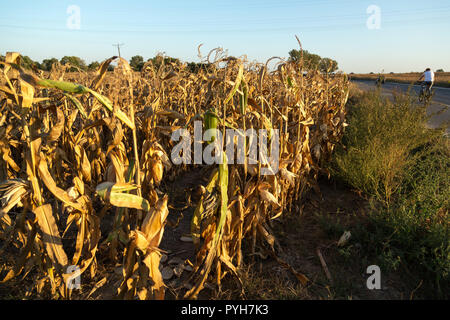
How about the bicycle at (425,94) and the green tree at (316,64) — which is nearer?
the green tree at (316,64)

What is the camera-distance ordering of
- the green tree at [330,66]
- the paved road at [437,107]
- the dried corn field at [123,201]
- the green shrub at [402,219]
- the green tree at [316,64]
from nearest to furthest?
the dried corn field at [123,201]
the green shrub at [402,219]
the green tree at [316,64]
the green tree at [330,66]
the paved road at [437,107]

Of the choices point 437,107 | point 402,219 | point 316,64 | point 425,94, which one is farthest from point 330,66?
point 437,107

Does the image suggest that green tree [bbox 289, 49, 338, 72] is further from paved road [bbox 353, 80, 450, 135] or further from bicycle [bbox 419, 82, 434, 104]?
bicycle [bbox 419, 82, 434, 104]

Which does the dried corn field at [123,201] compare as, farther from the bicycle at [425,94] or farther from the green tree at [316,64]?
the bicycle at [425,94]

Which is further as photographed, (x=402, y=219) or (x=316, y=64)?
(x=316, y=64)

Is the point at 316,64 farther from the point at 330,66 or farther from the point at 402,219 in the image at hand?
the point at 402,219

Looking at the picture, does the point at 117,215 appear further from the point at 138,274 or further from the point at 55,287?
the point at 55,287

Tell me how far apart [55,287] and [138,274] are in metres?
0.69

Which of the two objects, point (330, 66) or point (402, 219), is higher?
point (330, 66)

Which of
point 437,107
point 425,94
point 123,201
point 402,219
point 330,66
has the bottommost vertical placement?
point 402,219

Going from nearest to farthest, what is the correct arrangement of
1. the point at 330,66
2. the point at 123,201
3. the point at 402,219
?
the point at 123,201
the point at 402,219
the point at 330,66

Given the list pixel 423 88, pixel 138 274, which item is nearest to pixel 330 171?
pixel 138 274

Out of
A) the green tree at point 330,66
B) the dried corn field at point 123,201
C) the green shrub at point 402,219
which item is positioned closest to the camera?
the dried corn field at point 123,201

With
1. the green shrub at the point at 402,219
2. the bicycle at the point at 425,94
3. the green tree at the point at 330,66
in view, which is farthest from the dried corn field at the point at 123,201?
the bicycle at the point at 425,94
